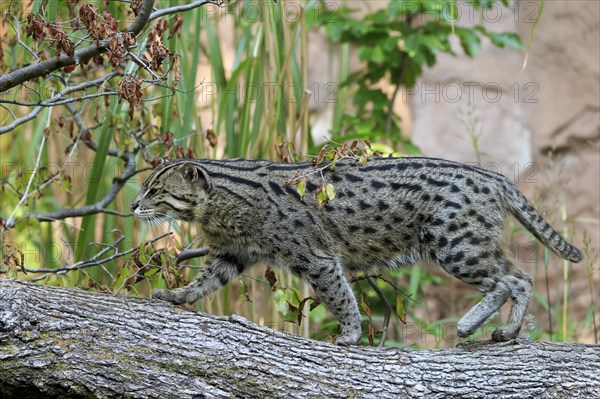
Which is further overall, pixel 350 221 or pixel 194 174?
pixel 350 221

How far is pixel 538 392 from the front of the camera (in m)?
5.13

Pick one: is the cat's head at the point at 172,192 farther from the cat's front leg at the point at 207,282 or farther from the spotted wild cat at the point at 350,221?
the cat's front leg at the point at 207,282

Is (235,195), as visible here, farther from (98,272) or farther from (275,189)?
(98,272)

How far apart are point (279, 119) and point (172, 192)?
1650mm

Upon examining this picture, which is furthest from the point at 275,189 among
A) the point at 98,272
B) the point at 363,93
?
the point at 363,93

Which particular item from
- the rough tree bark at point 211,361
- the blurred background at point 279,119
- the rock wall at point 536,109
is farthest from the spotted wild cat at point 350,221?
the rock wall at point 536,109

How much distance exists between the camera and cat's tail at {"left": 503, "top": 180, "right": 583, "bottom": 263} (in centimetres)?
623

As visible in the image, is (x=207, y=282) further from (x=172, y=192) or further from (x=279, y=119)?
(x=279, y=119)

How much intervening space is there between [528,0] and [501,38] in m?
2.98

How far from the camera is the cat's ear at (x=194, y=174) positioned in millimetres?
6062

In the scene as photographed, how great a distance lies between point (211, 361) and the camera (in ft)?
16.1

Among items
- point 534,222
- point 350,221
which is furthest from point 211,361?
point 534,222

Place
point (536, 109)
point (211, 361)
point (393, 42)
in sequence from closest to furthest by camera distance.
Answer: point (211, 361), point (393, 42), point (536, 109)

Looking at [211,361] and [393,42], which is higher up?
[393,42]
